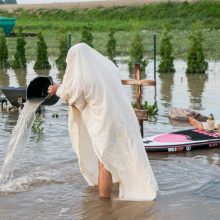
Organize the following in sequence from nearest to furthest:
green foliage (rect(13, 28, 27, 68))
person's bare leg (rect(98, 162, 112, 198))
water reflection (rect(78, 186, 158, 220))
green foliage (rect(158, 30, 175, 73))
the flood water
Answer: water reflection (rect(78, 186, 158, 220))
the flood water
person's bare leg (rect(98, 162, 112, 198))
green foliage (rect(158, 30, 175, 73))
green foliage (rect(13, 28, 27, 68))

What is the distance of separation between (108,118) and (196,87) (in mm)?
11937

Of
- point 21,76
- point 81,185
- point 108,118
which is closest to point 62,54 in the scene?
point 21,76

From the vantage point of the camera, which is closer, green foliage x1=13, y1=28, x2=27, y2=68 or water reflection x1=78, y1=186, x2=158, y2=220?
water reflection x1=78, y1=186, x2=158, y2=220

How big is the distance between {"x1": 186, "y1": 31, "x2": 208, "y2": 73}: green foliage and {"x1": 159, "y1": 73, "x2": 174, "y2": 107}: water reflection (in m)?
0.77

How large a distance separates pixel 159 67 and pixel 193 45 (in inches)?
58.6

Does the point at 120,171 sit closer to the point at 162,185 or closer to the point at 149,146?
the point at 162,185

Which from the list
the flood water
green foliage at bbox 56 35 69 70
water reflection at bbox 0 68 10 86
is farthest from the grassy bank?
the flood water

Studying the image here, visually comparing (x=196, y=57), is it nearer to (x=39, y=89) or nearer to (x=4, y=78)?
(x=4, y=78)

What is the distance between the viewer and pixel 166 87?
18.8 metres

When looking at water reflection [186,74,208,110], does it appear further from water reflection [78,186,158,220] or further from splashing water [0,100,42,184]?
water reflection [78,186,158,220]

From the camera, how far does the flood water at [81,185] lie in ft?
23.3

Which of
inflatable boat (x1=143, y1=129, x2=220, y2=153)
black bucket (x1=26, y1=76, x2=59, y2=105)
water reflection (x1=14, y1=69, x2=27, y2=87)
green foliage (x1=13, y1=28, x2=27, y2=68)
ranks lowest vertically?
water reflection (x1=14, y1=69, x2=27, y2=87)

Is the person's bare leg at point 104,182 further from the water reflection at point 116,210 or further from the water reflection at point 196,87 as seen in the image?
the water reflection at point 196,87

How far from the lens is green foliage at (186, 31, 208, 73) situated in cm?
2225
